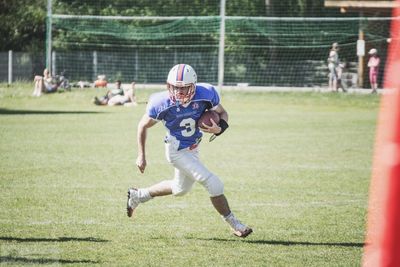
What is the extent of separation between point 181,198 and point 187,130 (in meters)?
2.46

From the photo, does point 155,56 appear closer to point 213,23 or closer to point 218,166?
point 213,23

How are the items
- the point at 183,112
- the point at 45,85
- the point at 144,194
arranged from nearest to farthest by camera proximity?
the point at 183,112
the point at 144,194
the point at 45,85

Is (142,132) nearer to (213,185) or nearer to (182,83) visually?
(182,83)

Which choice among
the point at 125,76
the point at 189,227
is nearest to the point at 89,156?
the point at 189,227

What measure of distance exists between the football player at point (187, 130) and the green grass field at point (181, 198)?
373mm

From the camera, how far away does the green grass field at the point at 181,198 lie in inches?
239

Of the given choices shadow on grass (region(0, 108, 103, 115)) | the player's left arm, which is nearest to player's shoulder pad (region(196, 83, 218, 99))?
the player's left arm

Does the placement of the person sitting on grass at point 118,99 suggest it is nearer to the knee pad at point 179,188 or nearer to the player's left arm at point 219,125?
the knee pad at point 179,188

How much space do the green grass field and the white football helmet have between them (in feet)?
4.15

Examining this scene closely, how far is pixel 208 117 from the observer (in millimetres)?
6734

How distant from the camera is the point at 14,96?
2677 centimetres

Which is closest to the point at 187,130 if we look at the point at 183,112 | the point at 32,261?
the point at 183,112

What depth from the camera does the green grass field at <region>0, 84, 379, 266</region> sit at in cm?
607

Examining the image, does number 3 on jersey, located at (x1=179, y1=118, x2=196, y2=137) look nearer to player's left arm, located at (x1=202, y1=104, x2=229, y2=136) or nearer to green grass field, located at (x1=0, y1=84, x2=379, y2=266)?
player's left arm, located at (x1=202, y1=104, x2=229, y2=136)
